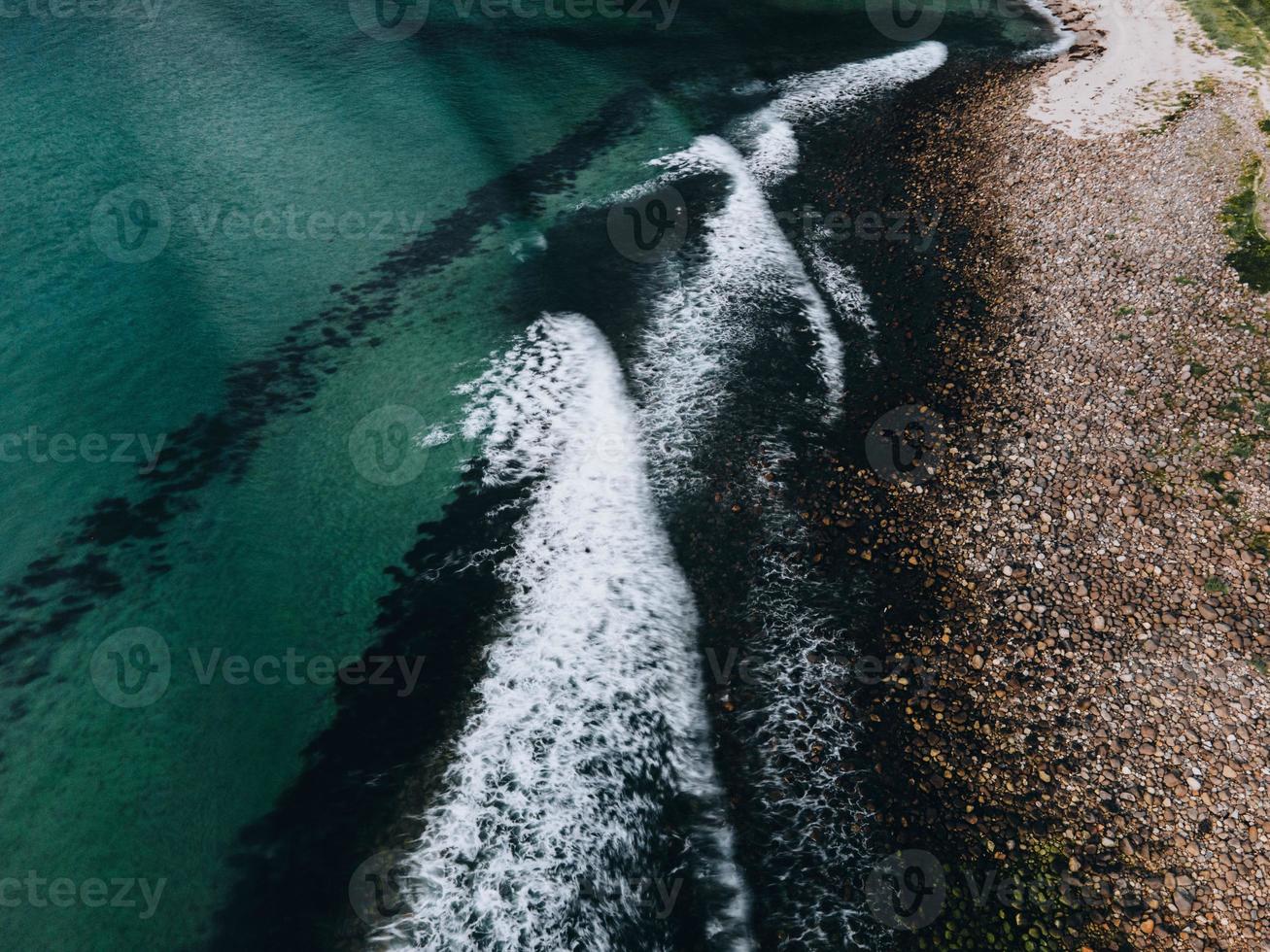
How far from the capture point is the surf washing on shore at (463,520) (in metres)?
8.86

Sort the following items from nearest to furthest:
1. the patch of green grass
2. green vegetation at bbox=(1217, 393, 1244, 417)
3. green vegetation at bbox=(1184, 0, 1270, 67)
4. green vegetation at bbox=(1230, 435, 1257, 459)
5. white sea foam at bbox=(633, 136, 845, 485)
→ green vegetation at bbox=(1230, 435, 1257, 459) → green vegetation at bbox=(1217, 393, 1244, 417) → the patch of green grass → white sea foam at bbox=(633, 136, 845, 485) → green vegetation at bbox=(1184, 0, 1270, 67)

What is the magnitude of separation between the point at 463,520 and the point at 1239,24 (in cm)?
2662

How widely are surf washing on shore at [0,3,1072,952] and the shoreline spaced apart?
140 cm

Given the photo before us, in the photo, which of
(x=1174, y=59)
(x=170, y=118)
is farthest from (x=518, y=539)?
(x=1174, y=59)

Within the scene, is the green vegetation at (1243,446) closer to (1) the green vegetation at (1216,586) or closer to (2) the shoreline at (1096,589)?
(2) the shoreline at (1096,589)

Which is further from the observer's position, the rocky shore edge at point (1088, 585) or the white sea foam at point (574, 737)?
the white sea foam at point (574, 737)

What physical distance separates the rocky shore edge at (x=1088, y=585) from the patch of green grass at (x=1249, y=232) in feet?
0.62

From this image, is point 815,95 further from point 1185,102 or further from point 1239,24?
point 1239,24

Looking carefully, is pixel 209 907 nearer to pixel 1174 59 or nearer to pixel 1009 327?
pixel 1009 327

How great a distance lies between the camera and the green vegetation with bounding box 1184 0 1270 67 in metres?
19.0

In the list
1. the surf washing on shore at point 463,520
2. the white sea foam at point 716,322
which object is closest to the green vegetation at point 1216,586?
the surf washing on shore at point 463,520

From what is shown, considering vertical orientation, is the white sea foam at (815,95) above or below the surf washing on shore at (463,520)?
above

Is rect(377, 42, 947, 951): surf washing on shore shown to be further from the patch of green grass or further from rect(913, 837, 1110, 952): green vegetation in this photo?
the patch of green grass

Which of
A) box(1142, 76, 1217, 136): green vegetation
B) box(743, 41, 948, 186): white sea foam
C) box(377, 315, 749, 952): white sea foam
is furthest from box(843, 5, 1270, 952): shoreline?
box(743, 41, 948, 186): white sea foam
